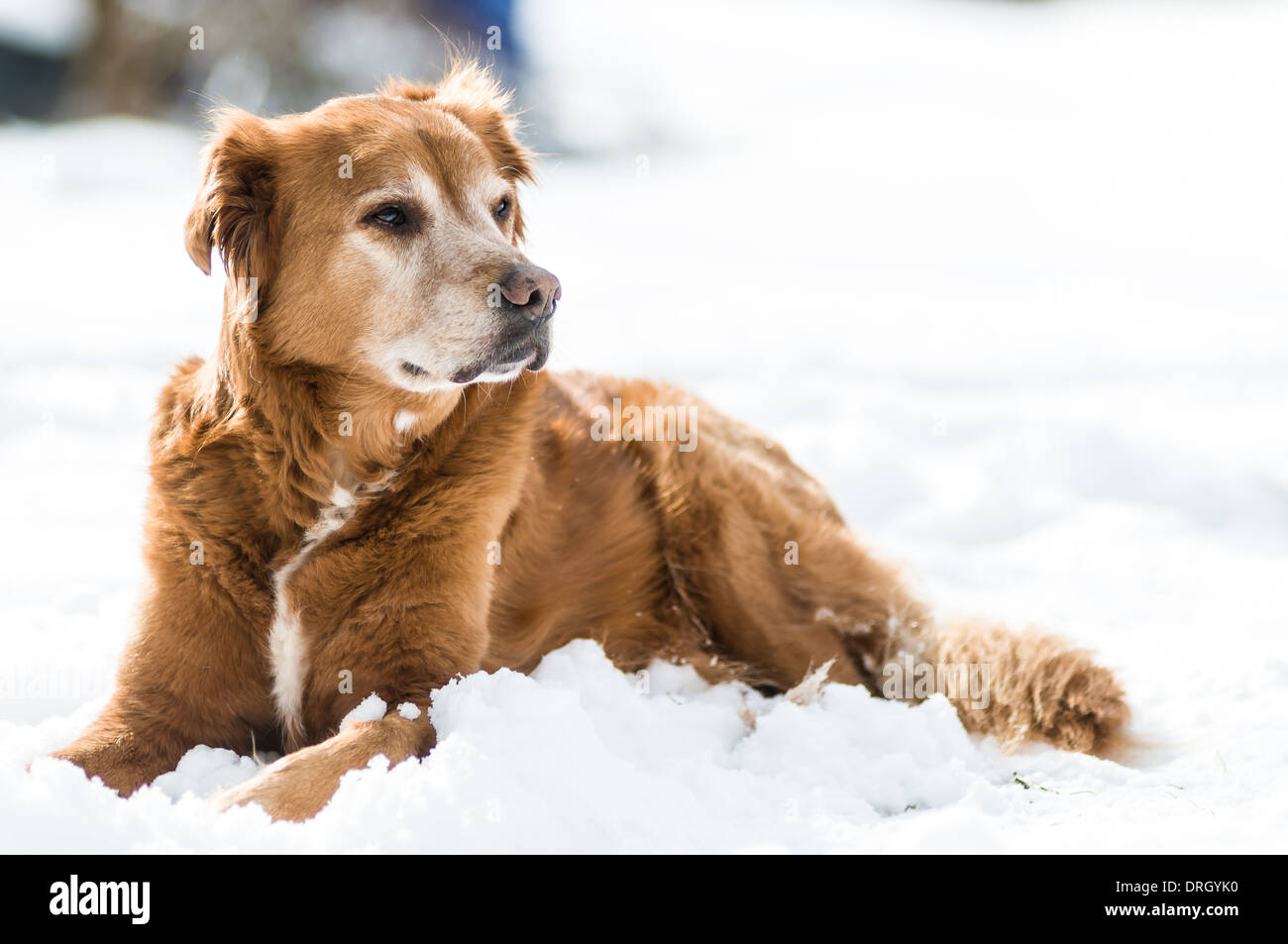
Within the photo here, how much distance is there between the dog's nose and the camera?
3066 mm

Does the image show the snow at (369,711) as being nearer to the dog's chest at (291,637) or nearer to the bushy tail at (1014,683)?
the dog's chest at (291,637)

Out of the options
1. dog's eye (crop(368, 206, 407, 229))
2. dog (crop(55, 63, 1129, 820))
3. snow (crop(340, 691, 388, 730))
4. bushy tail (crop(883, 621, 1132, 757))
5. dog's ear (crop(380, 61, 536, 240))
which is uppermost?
dog's ear (crop(380, 61, 536, 240))

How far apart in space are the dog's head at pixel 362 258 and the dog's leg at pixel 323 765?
91cm

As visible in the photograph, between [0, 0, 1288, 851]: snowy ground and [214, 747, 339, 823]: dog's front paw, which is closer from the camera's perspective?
[214, 747, 339, 823]: dog's front paw

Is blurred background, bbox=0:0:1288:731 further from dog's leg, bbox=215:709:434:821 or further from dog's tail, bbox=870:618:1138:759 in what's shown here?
dog's leg, bbox=215:709:434:821

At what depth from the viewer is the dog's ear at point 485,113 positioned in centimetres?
364

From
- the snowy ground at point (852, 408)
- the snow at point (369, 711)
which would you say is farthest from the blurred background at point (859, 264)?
the snow at point (369, 711)

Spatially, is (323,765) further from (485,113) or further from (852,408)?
(852,408)

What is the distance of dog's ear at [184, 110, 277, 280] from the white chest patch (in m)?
0.69

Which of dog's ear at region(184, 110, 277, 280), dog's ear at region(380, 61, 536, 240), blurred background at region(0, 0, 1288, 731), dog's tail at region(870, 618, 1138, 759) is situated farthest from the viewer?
blurred background at region(0, 0, 1288, 731)

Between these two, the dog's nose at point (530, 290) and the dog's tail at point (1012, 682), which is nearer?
the dog's nose at point (530, 290)

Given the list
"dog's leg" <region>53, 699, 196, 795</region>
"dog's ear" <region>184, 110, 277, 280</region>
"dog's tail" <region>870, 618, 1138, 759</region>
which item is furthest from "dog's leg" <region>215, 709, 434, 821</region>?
"dog's tail" <region>870, 618, 1138, 759</region>

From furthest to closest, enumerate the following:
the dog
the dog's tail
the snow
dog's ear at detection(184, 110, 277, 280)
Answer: the dog's tail → dog's ear at detection(184, 110, 277, 280) → the dog → the snow

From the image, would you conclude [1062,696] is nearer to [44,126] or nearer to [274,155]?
[274,155]
